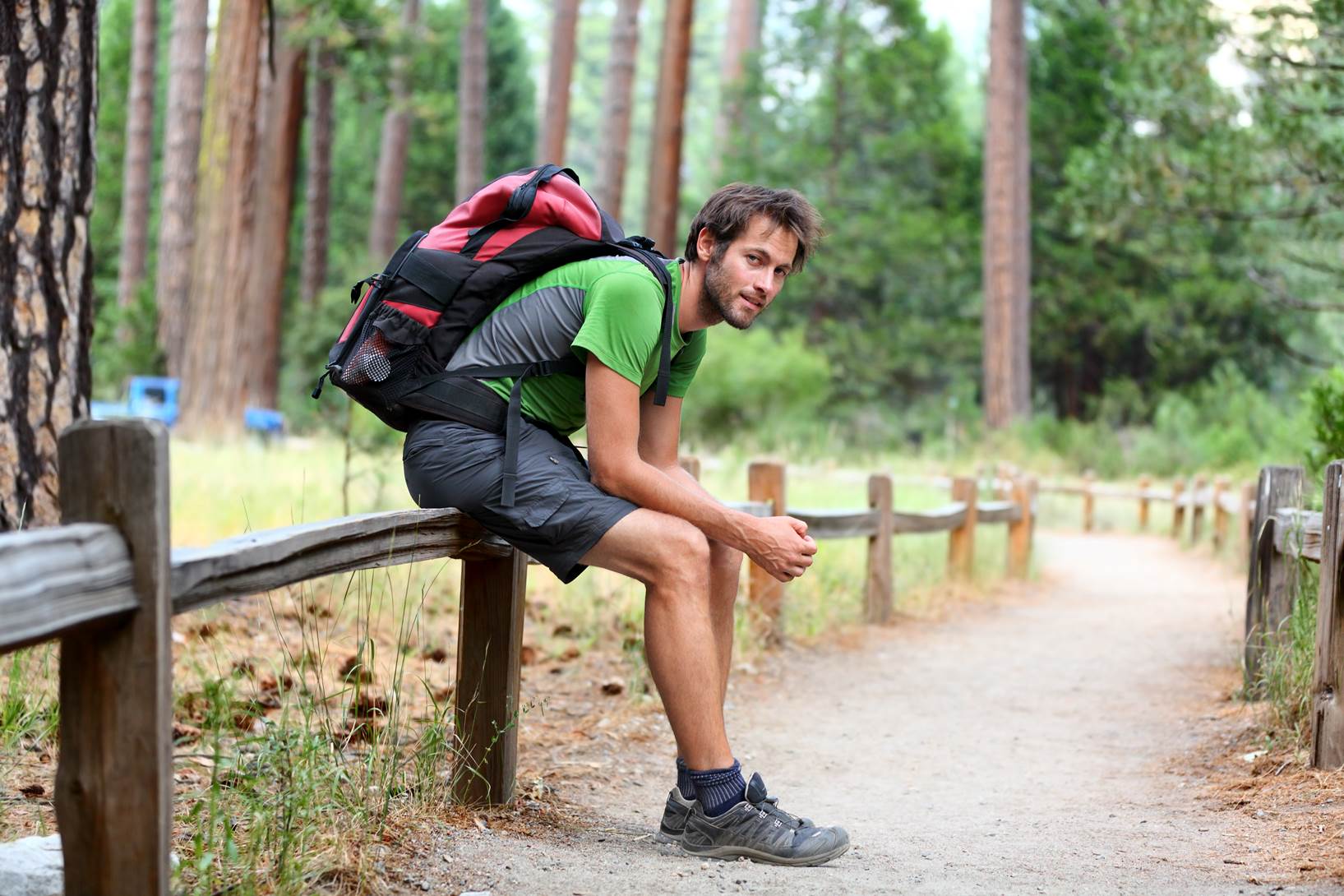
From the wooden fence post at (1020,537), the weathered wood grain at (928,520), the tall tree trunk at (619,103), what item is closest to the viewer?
the weathered wood grain at (928,520)

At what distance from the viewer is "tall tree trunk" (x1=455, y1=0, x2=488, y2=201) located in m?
24.6

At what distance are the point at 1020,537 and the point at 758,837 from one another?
10192 millimetres

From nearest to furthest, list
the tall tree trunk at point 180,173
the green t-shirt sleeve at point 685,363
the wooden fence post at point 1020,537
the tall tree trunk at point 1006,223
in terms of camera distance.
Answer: the green t-shirt sleeve at point 685,363, the wooden fence post at point 1020,537, the tall tree trunk at point 180,173, the tall tree trunk at point 1006,223

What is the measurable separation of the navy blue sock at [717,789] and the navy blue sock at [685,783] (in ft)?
0.12

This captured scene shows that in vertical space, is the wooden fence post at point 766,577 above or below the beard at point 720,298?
below

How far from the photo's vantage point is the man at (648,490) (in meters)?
3.65

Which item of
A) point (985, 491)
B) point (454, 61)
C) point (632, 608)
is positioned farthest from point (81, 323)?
point (454, 61)

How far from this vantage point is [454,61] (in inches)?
1406

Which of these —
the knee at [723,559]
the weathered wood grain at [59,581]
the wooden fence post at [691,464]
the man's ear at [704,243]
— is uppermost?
the man's ear at [704,243]

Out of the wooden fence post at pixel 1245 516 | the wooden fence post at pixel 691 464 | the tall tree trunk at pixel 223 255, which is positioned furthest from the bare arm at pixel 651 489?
the tall tree trunk at pixel 223 255

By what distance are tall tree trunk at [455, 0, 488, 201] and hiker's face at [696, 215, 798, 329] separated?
20.6 m

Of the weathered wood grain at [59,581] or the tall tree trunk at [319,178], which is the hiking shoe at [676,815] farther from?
the tall tree trunk at [319,178]

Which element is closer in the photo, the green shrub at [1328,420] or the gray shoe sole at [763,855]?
the gray shoe sole at [763,855]

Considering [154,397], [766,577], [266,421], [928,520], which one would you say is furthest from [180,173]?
[766,577]
